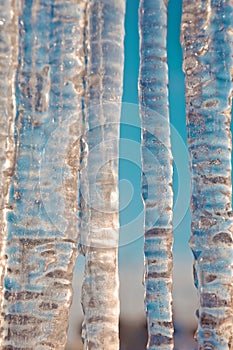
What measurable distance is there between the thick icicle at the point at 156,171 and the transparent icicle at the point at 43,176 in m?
0.32

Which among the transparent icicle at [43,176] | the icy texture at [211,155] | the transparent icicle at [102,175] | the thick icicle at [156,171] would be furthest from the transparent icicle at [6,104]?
the icy texture at [211,155]

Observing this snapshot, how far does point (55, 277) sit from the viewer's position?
6.68 feet

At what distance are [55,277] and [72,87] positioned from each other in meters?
0.74

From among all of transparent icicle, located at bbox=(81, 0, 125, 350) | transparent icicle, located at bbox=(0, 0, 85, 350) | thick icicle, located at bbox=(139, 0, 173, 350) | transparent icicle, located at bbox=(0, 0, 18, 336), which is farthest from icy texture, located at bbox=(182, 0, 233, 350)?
transparent icicle, located at bbox=(0, 0, 18, 336)

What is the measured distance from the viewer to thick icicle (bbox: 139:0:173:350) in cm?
222

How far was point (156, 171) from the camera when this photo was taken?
2.32 meters

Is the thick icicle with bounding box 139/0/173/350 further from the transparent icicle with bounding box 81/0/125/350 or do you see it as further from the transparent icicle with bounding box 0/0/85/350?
the transparent icicle with bounding box 0/0/85/350

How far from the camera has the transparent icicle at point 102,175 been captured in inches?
84.0

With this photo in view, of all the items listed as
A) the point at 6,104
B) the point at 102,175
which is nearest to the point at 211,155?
the point at 102,175

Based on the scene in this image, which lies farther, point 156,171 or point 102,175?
point 156,171

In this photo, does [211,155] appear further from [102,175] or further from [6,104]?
[6,104]

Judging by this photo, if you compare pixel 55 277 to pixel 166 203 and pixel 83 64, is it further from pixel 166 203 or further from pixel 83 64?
pixel 83 64

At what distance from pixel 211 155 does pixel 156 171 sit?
298mm

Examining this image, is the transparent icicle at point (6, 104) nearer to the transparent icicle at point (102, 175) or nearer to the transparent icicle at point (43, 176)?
the transparent icicle at point (43, 176)
